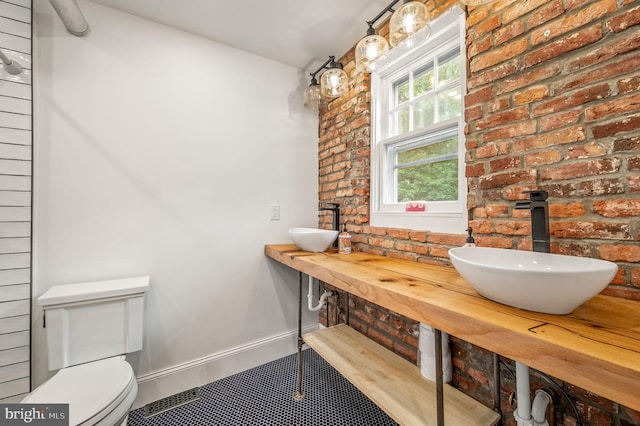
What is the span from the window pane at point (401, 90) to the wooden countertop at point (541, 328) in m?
1.35

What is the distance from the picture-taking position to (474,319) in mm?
726

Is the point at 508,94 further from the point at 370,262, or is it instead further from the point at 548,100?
the point at 370,262

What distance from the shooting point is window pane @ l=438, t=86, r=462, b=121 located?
5.08 ft

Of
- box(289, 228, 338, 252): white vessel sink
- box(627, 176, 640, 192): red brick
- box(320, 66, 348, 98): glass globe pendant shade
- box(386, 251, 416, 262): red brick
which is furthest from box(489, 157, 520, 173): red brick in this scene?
box(320, 66, 348, 98): glass globe pendant shade

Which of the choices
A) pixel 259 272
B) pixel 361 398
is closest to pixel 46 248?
pixel 259 272

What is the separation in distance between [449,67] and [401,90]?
0.39 m

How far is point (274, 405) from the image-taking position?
1.65m

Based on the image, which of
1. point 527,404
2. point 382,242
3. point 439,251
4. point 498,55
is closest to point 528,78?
point 498,55

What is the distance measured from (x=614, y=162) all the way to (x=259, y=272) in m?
2.13

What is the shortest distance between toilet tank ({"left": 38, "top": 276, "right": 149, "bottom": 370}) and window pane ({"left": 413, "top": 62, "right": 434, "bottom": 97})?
7.18ft

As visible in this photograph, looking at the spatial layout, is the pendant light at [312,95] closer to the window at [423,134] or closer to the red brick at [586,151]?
the window at [423,134]

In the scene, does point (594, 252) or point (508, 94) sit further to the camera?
point (508, 94)

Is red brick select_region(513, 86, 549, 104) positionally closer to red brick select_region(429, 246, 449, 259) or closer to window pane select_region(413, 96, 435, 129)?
window pane select_region(413, 96, 435, 129)

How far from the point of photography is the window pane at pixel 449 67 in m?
1.57
